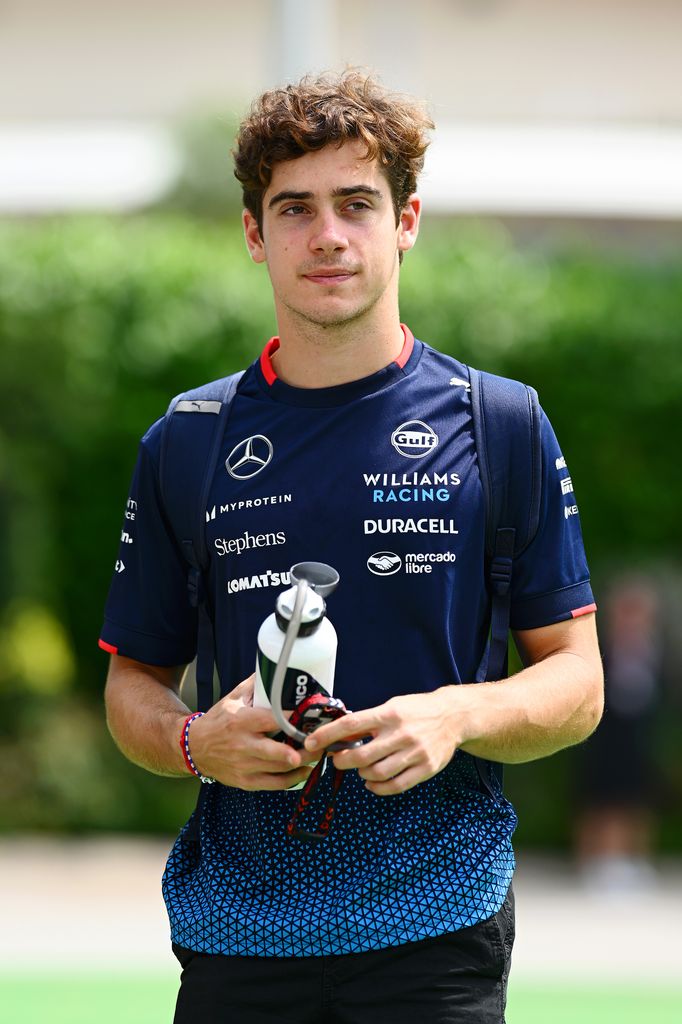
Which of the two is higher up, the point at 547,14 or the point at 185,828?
the point at 547,14

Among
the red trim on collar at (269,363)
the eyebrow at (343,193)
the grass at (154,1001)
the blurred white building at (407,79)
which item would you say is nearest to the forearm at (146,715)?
the red trim on collar at (269,363)

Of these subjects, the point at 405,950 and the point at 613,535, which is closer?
the point at 405,950

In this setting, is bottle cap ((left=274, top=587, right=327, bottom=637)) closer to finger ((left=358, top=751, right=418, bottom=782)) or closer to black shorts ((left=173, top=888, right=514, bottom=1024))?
finger ((left=358, top=751, right=418, bottom=782))

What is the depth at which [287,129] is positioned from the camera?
9.43 ft

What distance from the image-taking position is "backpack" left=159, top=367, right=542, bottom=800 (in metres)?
2.85

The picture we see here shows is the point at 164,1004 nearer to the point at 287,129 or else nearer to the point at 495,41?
the point at 287,129

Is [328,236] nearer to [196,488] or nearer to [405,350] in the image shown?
[405,350]

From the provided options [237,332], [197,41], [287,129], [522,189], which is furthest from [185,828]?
[197,41]

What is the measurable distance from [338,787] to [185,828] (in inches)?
15.9

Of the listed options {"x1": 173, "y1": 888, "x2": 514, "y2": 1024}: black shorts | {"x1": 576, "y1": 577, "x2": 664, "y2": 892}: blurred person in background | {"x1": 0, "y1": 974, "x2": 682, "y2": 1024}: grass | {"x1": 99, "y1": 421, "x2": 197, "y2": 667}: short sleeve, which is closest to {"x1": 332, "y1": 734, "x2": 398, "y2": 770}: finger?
{"x1": 173, "y1": 888, "x2": 514, "y2": 1024}: black shorts

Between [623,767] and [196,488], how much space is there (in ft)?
29.2

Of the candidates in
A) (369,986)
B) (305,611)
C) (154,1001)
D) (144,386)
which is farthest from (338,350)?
(144,386)

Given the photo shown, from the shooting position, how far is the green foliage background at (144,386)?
420 inches

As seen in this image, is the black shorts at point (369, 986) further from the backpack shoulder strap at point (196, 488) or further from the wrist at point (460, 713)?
the backpack shoulder strap at point (196, 488)
